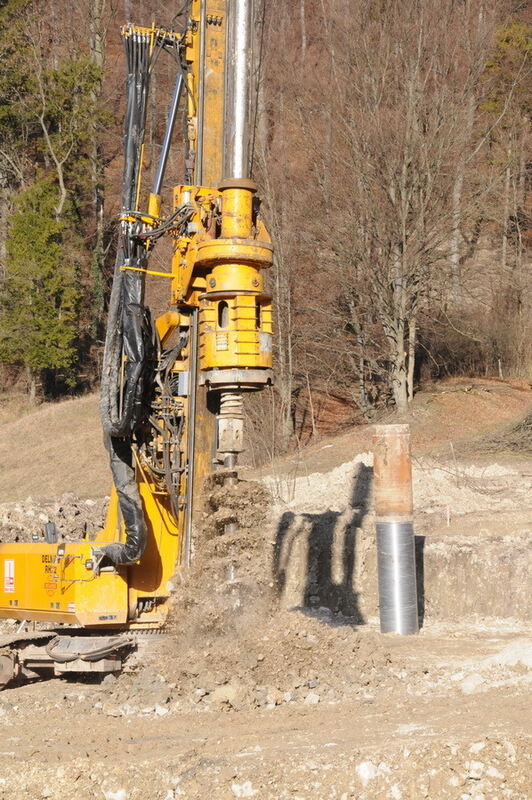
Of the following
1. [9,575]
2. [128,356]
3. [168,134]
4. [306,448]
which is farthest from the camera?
[306,448]

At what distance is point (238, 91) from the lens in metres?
11.1

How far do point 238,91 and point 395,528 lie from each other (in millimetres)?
5106

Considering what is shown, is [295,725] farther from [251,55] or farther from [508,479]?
[508,479]

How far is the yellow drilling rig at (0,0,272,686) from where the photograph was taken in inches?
415

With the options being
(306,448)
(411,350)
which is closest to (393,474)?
(306,448)

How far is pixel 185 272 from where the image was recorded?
35.8 ft

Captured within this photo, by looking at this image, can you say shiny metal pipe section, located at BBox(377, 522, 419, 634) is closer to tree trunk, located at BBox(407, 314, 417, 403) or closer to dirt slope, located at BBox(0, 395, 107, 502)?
dirt slope, located at BBox(0, 395, 107, 502)

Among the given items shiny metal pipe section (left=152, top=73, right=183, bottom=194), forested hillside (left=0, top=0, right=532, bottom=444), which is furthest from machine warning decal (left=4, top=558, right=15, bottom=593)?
forested hillside (left=0, top=0, right=532, bottom=444)

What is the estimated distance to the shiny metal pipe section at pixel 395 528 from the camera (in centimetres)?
1246

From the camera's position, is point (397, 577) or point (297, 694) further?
point (397, 577)

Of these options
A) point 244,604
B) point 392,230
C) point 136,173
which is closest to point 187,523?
point 244,604

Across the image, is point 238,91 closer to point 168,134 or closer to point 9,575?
point 168,134

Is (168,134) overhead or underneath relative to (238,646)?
overhead

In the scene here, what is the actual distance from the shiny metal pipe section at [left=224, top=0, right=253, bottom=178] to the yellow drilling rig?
0.05 ft
